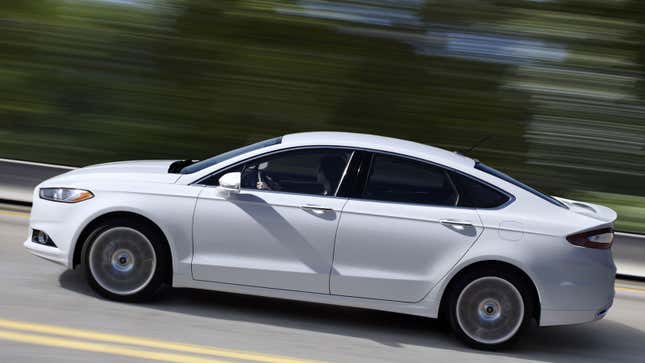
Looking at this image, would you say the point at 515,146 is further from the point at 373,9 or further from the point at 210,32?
the point at 210,32

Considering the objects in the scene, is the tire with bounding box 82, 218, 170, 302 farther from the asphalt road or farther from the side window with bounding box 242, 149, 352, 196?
the side window with bounding box 242, 149, 352, 196

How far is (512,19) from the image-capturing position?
13555mm

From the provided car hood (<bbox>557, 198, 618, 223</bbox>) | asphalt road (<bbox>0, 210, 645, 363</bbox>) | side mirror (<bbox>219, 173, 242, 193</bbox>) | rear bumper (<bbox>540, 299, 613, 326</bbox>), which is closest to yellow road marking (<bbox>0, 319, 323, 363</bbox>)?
asphalt road (<bbox>0, 210, 645, 363</bbox>)

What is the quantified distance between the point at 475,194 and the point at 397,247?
2.43 ft

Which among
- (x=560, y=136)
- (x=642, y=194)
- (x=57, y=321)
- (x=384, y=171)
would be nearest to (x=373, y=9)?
(x=560, y=136)

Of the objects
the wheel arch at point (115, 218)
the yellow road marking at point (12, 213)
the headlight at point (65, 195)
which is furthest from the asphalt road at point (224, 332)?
the yellow road marking at point (12, 213)

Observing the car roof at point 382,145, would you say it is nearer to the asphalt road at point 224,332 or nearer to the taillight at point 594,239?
the taillight at point 594,239

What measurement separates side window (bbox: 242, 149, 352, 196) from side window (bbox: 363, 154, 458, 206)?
25cm

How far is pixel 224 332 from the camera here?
579cm

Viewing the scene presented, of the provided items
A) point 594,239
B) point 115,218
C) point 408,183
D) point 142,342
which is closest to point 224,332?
point 142,342

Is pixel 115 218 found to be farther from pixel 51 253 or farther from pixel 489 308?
pixel 489 308

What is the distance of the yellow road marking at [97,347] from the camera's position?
5148 millimetres

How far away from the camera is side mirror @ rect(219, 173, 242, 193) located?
5.86 metres

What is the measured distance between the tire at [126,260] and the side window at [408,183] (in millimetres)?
1634
